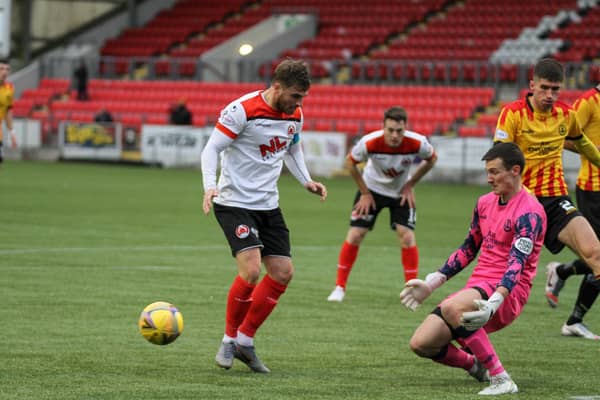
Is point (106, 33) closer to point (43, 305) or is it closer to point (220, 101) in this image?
point (220, 101)

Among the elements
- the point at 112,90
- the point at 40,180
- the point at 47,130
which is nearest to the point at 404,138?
the point at 40,180

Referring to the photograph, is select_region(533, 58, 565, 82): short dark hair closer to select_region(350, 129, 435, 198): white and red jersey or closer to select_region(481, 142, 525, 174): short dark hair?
select_region(481, 142, 525, 174): short dark hair

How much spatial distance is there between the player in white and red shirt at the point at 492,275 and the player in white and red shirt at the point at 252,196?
4.02 feet

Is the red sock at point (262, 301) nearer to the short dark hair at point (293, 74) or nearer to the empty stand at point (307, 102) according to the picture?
the short dark hair at point (293, 74)

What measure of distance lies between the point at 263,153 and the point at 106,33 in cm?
3779

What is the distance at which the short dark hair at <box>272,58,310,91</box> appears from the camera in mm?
7266

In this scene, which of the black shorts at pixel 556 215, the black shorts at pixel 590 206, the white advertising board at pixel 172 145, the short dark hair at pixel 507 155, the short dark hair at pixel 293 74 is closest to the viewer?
the short dark hair at pixel 507 155

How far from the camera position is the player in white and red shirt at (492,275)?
6711 millimetres

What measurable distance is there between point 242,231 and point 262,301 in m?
0.53

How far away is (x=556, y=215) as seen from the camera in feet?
28.0

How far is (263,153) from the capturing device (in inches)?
304

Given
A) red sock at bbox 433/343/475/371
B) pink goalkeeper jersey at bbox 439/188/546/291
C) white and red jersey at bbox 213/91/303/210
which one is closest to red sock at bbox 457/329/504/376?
red sock at bbox 433/343/475/371

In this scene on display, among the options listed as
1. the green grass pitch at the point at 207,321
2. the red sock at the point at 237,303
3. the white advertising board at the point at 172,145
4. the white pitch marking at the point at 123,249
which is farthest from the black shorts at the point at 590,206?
the white advertising board at the point at 172,145

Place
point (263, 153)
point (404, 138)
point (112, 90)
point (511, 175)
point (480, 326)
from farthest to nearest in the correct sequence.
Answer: point (112, 90) < point (404, 138) < point (263, 153) < point (511, 175) < point (480, 326)
